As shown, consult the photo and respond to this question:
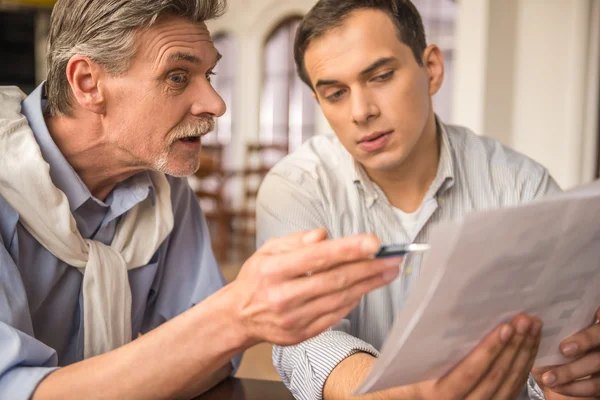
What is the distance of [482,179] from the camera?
1.57 metres

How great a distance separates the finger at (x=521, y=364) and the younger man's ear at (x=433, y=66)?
38.8 inches

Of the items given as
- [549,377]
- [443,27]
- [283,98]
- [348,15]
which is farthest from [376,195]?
[283,98]

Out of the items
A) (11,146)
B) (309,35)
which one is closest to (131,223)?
(11,146)

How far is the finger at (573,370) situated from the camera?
3.18 ft

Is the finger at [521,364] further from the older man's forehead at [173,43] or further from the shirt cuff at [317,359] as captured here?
the older man's forehead at [173,43]

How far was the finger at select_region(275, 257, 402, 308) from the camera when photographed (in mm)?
693

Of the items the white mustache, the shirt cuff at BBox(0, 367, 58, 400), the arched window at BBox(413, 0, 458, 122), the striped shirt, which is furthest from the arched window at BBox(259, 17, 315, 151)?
the shirt cuff at BBox(0, 367, 58, 400)

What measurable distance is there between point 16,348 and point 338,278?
0.50 m

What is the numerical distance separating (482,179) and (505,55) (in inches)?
154

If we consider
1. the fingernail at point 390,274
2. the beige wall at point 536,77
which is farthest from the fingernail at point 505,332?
the beige wall at point 536,77

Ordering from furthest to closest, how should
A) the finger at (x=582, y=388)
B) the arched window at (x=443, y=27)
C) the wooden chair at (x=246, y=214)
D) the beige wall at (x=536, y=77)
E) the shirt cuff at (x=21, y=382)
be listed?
the arched window at (x=443, y=27), the wooden chair at (x=246, y=214), the beige wall at (x=536, y=77), the finger at (x=582, y=388), the shirt cuff at (x=21, y=382)

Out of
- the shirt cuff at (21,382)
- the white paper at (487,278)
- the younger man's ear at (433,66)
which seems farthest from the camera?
the younger man's ear at (433,66)

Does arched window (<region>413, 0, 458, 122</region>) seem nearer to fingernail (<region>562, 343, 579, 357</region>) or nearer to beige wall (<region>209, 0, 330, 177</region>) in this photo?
beige wall (<region>209, 0, 330, 177</region>)

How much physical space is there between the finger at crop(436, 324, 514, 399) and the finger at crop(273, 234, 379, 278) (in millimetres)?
212
